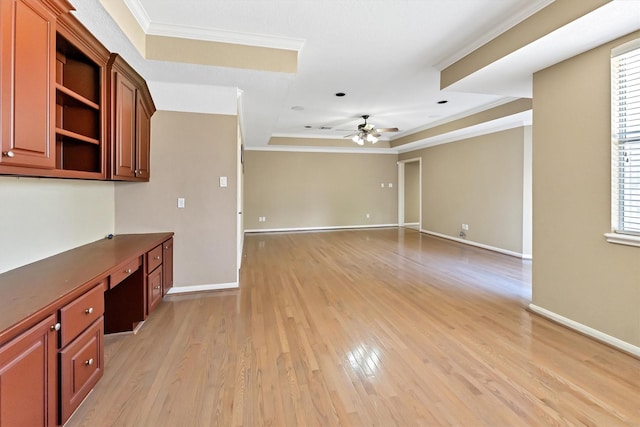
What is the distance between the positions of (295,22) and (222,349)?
2.79 meters

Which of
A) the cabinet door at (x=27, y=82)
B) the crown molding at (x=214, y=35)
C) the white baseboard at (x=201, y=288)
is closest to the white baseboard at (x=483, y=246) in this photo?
the white baseboard at (x=201, y=288)

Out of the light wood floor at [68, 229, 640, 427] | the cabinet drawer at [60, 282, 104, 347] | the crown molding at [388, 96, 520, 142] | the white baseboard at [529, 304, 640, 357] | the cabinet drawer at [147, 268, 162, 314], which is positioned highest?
the crown molding at [388, 96, 520, 142]

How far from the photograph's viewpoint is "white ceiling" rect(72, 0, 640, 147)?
7.73 feet

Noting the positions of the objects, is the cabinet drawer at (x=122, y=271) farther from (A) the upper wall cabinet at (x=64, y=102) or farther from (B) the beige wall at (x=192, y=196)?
(B) the beige wall at (x=192, y=196)

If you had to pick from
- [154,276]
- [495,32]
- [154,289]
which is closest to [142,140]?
[154,276]

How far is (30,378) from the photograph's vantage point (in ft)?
4.09

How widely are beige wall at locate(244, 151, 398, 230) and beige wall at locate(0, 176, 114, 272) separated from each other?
5.46 meters

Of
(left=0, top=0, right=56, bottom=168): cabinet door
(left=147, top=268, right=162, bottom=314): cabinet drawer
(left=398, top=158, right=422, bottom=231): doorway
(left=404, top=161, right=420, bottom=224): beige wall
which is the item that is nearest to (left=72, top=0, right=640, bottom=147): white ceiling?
(left=0, top=0, right=56, bottom=168): cabinet door

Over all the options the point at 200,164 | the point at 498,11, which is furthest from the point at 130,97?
the point at 498,11

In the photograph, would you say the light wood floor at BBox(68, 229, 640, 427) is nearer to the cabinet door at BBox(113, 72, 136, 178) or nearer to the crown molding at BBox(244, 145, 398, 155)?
the cabinet door at BBox(113, 72, 136, 178)

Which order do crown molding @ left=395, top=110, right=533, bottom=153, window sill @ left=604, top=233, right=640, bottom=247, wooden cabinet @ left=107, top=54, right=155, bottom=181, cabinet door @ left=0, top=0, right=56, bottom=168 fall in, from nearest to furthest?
1. cabinet door @ left=0, top=0, right=56, bottom=168
2. window sill @ left=604, top=233, right=640, bottom=247
3. wooden cabinet @ left=107, top=54, right=155, bottom=181
4. crown molding @ left=395, top=110, right=533, bottom=153

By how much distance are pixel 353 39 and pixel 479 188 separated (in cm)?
467

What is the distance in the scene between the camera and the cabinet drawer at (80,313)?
57.7 inches

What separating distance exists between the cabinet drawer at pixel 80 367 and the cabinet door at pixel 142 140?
1.73 meters
